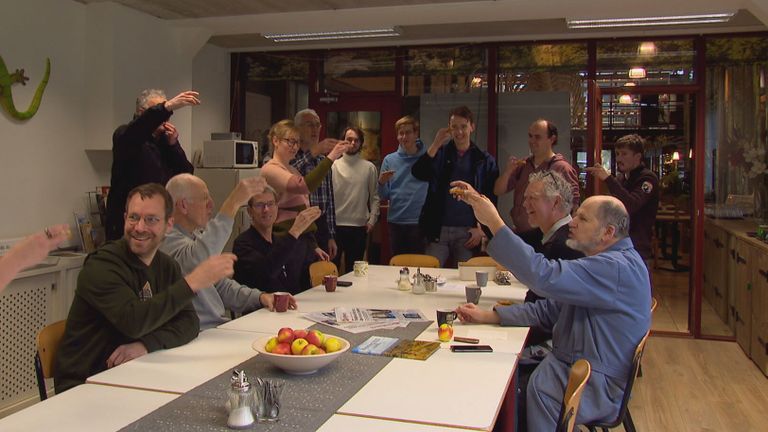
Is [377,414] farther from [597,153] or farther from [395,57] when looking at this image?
[395,57]

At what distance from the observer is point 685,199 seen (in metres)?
6.82

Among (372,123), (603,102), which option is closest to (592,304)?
(603,102)

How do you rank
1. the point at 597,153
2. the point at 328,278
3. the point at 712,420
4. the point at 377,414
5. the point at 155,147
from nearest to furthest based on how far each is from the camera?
the point at 377,414 < the point at 328,278 < the point at 712,420 < the point at 155,147 < the point at 597,153

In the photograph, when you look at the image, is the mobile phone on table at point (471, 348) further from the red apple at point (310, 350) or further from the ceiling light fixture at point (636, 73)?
the ceiling light fixture at point (636, 73)

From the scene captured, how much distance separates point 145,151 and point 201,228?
4.03 feet

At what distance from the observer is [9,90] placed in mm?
4555

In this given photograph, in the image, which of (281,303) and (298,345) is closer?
(298,345)

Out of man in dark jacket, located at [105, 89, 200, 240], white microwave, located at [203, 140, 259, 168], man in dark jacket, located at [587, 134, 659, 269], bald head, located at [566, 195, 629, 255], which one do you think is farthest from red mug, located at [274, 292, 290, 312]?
white microwave, located at [203, 140, 259, 168]

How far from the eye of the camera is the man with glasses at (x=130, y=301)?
7.66ft

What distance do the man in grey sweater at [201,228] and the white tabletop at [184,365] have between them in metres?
0.35

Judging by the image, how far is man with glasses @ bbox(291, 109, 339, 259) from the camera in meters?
4.86

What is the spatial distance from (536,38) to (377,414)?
17.2ft

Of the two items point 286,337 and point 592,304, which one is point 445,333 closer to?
point 592,304

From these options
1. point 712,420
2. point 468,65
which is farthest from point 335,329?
point 468,65
